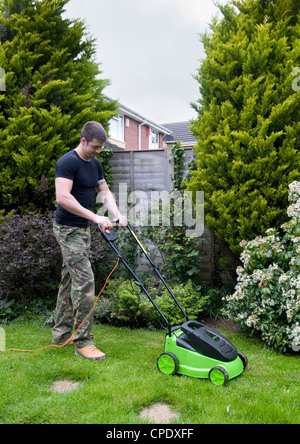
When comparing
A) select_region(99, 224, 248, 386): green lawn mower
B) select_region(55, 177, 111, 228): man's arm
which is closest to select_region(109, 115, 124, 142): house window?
select_region(55, 177, 111, 228): man's arm

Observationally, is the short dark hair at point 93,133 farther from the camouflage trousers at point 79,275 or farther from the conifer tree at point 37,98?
the conifer tree at point 37,98

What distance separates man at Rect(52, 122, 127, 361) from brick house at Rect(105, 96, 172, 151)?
48.8 ft

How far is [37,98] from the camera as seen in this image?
17.0ft

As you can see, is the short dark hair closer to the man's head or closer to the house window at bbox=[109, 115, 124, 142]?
the man's head

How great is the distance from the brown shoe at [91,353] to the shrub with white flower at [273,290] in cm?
141

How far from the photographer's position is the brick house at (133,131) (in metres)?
20.1

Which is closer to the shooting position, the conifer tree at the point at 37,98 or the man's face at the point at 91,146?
the man's face at the point at 91,146

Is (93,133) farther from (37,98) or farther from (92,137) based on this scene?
(37,98)

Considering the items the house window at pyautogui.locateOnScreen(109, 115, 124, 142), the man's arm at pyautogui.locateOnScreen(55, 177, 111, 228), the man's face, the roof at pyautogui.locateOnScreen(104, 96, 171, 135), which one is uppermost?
the roof at pyautogui.locateOnScreen(104, 96, 171, 135)

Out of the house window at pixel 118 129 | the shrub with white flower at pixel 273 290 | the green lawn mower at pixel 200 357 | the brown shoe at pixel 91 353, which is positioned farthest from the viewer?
the house window at pixel 118 129

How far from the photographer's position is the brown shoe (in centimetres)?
336

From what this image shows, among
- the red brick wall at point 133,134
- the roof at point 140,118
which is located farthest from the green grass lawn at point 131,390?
the red brick wall at point 133,134

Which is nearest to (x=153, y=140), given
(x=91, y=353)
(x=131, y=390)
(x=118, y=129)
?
(x=118, y=129)
